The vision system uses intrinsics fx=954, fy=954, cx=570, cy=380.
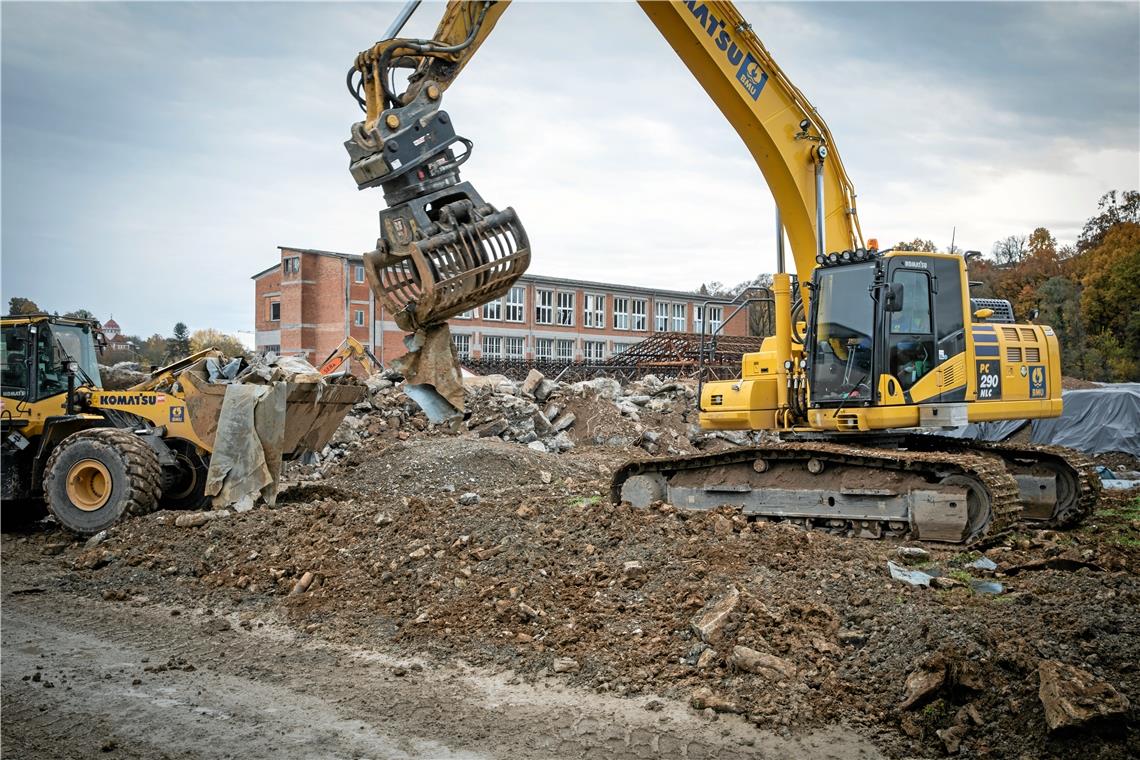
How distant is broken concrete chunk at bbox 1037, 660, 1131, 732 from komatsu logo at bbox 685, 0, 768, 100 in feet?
22.5

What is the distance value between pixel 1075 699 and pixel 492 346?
42.8 m

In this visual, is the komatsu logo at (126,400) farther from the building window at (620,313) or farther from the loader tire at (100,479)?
the building window at (620,313)

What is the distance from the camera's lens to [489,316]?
46281mm

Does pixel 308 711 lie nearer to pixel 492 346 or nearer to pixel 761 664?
pixel 761 664

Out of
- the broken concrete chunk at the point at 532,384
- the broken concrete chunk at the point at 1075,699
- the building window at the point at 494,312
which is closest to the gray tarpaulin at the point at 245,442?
the broken concrete chunk at the point at 1075,699

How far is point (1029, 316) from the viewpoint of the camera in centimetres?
1044

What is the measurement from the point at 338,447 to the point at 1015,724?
1328 cm

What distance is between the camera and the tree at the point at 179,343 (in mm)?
39672

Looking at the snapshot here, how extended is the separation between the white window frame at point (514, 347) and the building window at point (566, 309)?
2565mm

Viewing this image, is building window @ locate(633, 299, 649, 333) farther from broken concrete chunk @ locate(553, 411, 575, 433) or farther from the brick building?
broken concrete chunk @ locate(553, 411, 575, 433)

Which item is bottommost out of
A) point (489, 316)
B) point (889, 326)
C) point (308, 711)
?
point (308, 711)

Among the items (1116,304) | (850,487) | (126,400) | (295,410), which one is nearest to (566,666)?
(850,487)

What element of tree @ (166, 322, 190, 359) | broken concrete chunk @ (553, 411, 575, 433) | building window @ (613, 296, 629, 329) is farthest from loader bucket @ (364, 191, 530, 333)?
building window @ (613, 296, 629, 329)

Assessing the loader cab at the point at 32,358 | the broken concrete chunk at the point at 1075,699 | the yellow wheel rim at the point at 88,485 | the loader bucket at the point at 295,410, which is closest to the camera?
the broken concrete chunk at the point at 1075,699
